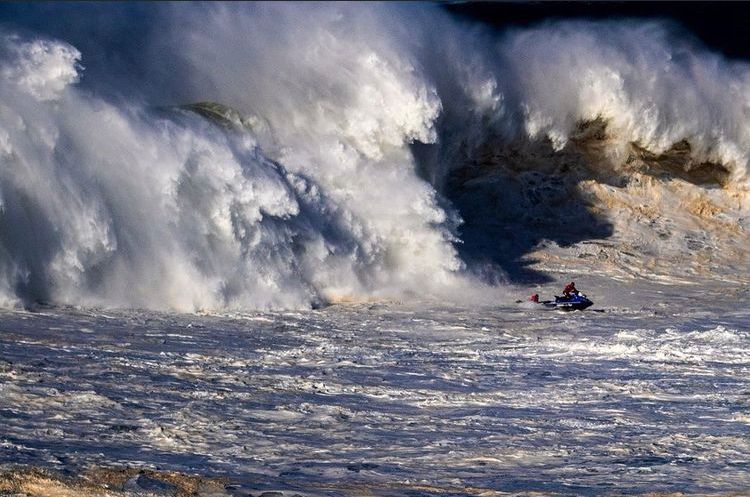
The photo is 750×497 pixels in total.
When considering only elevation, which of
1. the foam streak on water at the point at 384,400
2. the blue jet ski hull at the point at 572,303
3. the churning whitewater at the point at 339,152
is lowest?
the foam streak on water at the point at 384,400

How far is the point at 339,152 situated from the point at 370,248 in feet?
3.61

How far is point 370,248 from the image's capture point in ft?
42.1

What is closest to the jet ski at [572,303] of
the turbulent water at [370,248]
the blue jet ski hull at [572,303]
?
the blue jet ski hull at [572,303]

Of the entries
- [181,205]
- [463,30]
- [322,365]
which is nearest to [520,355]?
[322,365]

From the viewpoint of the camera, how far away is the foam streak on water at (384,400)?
651 centimetres

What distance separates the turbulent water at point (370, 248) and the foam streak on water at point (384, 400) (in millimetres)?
29

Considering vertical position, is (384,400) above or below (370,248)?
below

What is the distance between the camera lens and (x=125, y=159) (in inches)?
451

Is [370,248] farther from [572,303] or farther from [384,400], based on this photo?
[384,400]

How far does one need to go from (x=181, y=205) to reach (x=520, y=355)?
354cm

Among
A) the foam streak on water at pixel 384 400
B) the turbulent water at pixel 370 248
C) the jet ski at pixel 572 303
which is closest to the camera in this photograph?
the foam streak on water at pixel 384 400

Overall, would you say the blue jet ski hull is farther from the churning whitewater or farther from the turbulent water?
the churning whitewater

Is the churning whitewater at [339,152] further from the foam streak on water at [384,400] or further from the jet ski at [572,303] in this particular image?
the jet ski at [572,303]

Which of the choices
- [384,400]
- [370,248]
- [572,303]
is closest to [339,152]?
[370,248]
